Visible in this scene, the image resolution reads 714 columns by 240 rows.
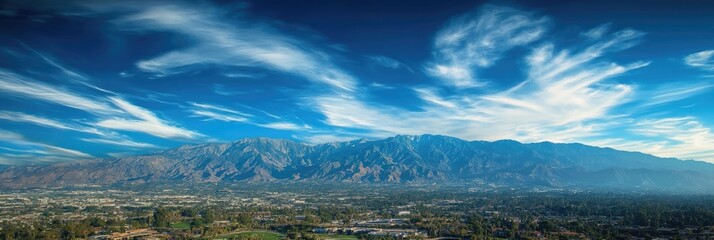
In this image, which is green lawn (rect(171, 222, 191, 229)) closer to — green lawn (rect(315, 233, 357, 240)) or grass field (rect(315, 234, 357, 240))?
green lawn (rect(315, 233, 357, 240))

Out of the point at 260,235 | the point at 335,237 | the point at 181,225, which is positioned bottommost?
the point at 335,237

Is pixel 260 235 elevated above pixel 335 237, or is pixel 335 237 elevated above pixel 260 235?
pixel 260 235

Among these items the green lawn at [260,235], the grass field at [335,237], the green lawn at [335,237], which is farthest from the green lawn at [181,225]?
the grass field at [335,237]

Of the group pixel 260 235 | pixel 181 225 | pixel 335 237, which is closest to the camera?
pixel 335 237

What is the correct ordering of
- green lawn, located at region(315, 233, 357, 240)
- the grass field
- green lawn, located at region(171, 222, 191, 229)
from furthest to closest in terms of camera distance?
green lawn, located at region(171, 222, 191, 229), green lawn, located at region(315, 233, 357, 240), the grass field

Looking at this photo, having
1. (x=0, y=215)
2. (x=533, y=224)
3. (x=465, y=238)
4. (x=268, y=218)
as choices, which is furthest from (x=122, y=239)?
(x=533, y=224)

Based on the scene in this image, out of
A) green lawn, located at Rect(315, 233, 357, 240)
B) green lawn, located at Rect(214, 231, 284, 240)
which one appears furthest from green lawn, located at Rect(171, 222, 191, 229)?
green lawn, located at Rect(315, 233, 357, 240)

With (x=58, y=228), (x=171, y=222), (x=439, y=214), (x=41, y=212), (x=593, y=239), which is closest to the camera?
(x=593, y=239)

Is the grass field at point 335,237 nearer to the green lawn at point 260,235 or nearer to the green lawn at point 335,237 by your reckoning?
the green lawn at point 335,237

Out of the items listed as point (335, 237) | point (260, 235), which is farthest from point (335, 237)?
point (260, 235)

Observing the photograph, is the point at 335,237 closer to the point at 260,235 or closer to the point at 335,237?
the point at 335,237

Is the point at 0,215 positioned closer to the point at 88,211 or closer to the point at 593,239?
the point at 88,211
